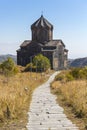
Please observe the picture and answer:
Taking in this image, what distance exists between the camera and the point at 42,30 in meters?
82.0

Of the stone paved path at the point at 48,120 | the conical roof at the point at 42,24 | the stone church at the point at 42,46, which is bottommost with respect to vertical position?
the stone church at the point at 42,46

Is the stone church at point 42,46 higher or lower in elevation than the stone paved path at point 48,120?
lower

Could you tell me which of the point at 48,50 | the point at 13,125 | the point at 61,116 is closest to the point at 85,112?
the point at 61,116

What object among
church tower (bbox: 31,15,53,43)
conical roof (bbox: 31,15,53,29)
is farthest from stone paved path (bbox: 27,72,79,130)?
conical roof (bbox: 31,15,53,29)

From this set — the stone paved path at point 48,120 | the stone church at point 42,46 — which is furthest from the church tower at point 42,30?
the stone paved path at point 48,120

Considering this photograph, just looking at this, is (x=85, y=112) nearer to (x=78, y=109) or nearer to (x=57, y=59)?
(x=78, y=109)

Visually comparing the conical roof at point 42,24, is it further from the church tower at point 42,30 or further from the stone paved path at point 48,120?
the stone paved path at point 48,120

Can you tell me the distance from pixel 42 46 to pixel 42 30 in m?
3.66

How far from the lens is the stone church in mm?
82188

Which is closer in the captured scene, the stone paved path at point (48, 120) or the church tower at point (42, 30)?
the stone paved path at point (48, 120)

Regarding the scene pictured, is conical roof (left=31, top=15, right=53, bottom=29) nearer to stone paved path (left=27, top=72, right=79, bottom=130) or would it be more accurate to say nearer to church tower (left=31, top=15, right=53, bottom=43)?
church tower (left=31, top=15, right=53, bottom=43)

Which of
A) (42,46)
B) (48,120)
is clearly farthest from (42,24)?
(48,120)

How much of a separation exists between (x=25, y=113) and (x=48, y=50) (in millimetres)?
69435

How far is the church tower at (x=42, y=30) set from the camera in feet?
269
